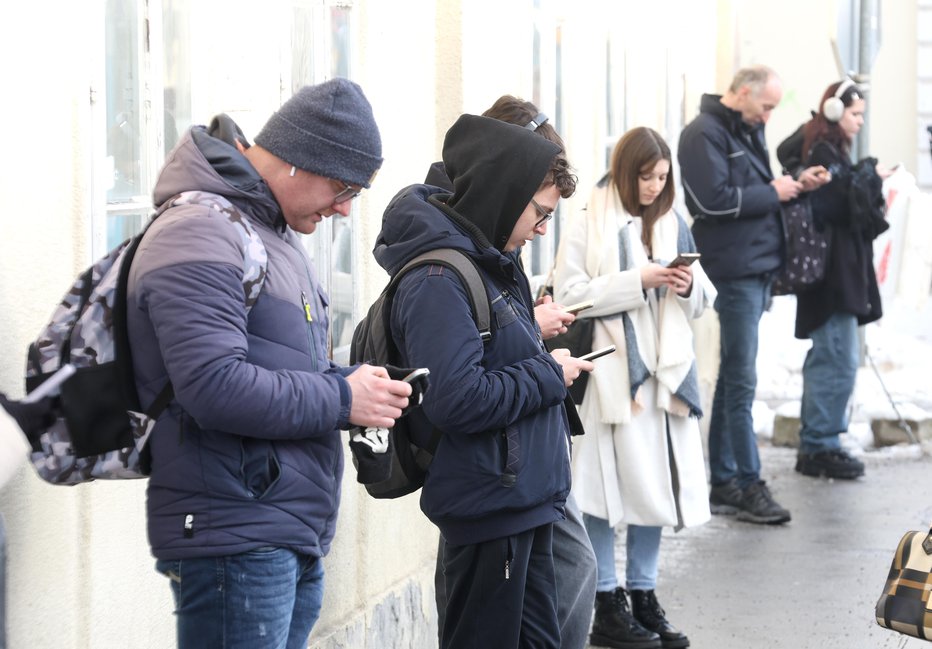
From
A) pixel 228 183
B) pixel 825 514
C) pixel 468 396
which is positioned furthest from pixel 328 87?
pixel 825 514

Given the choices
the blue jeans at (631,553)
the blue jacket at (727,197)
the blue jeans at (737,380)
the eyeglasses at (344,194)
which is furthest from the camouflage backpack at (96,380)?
the blue jeans at (737,380)

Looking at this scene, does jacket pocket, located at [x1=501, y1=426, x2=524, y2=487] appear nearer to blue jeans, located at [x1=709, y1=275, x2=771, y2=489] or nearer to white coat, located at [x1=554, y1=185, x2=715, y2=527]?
white coat, located at [x1=554, y1=185, x2=715, y2=527]

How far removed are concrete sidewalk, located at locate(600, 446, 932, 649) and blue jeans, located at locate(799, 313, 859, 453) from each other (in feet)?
0.91

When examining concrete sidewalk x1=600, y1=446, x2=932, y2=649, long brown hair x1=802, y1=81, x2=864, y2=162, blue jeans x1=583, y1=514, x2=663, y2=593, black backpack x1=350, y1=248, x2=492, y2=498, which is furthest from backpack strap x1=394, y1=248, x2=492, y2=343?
long brown hair x1=802, y1=81, x2=864, y2=162

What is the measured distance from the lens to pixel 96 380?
265cm

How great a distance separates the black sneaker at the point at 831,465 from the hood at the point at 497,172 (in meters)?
5.25

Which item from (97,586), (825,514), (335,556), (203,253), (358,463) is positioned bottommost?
(825,514)

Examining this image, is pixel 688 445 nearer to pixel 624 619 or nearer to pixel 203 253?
pixel 624 619

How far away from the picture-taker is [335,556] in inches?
Result: 177

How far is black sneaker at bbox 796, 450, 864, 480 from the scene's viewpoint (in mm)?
8258

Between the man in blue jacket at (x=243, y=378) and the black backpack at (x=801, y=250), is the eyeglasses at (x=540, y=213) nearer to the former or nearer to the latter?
the man in blue jacket at (x=243, y=378)

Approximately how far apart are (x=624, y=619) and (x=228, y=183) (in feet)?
9.75

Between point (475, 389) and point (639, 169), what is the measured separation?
2055mm

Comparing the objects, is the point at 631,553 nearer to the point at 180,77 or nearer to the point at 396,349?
the point at 396,349
